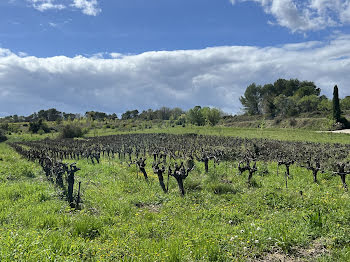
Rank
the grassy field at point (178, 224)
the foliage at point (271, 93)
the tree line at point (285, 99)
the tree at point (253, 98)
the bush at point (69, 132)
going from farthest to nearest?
the tree at point (253, 98)
the foliage at point (271, 93)
the tree line at point (285, 99)
the bush at point (69, 132)
the grassy field at point (178, 224)

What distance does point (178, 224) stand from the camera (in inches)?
342

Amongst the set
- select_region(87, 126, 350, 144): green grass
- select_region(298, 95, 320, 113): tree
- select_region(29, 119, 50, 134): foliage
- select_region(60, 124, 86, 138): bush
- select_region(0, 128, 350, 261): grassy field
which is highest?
select_region(298, 95, 320, 113): tree

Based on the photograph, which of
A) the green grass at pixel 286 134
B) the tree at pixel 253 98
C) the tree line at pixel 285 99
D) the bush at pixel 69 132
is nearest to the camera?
the green grass at pixel 286 134

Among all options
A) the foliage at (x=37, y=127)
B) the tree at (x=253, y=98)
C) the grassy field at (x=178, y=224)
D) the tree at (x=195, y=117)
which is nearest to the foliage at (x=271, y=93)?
the tree at (x=253, y=98)

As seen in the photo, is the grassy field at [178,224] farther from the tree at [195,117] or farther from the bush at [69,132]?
the tree at [195,117]

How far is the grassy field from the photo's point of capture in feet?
21.9

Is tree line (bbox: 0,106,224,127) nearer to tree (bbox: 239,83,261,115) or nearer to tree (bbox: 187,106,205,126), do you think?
tree (bbox: 187,106,205,126)

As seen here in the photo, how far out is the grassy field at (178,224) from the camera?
21.9 ft

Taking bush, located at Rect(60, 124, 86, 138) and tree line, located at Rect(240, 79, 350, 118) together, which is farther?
tree line, located at Rect(240, 79, 350, 118)

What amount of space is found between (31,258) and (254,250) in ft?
17.7

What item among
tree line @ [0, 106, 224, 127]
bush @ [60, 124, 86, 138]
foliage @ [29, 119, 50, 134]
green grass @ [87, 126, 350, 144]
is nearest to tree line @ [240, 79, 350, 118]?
tree line @ [0, 106, 224, 127]

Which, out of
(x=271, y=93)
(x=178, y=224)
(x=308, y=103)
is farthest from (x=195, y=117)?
(x=178, y=224)

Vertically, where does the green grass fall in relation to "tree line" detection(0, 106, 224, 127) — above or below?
below

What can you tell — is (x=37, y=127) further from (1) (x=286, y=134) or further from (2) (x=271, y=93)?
(2) (x=271, y=93)
